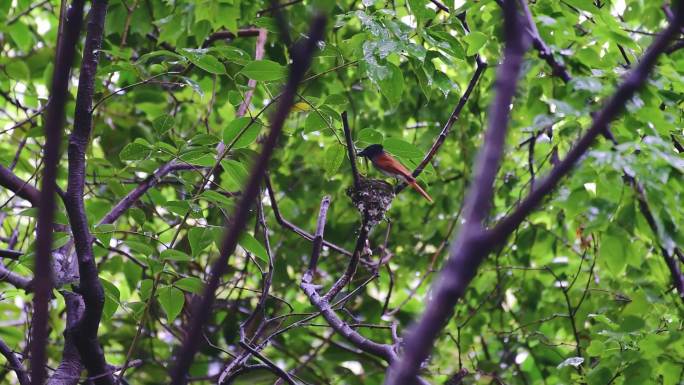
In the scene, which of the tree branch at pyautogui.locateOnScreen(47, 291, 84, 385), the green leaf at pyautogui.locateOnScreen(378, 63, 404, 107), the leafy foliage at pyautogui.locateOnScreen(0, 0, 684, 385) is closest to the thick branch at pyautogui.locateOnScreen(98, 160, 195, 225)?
the leafy foliage at pyautogui.locateOnScreen(0, 0, 684, 385)

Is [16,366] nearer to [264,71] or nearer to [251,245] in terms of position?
[251,245]

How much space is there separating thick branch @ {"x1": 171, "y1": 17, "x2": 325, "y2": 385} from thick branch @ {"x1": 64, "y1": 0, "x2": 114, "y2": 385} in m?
1.05

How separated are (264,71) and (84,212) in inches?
28.9

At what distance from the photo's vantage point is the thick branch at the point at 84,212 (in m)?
2.05

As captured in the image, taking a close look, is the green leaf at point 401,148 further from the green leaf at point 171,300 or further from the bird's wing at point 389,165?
the bird's wing at point 389,165

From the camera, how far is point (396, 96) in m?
2.86

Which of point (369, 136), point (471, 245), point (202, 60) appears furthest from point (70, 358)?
point (471, 245)

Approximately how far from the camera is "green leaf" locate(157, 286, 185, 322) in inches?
98.6

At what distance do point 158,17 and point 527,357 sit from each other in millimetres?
3204

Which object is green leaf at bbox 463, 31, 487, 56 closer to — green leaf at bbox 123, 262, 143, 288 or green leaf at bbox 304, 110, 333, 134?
green leaf at bbox 304, 110, 333, 134

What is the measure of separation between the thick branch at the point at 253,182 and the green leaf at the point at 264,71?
145cm

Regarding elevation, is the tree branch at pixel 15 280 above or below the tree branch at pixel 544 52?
below

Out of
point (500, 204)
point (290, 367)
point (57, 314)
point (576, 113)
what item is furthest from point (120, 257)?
point (576, 113)

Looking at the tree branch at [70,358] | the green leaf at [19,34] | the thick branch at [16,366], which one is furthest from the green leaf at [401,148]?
the green leaf at [19,34]
